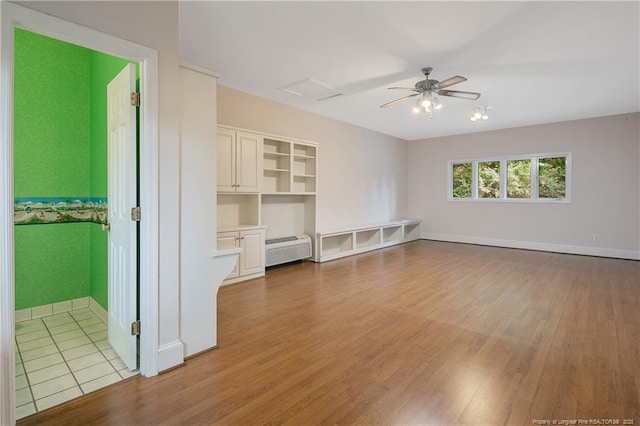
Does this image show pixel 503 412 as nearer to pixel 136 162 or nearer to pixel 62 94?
pixel 136 162

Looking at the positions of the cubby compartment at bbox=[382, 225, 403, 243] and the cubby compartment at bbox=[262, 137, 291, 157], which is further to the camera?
the cubby compartment at bbox=[382, 225, 403, 243]

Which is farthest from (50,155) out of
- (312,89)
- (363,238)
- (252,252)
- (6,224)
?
(363,238)

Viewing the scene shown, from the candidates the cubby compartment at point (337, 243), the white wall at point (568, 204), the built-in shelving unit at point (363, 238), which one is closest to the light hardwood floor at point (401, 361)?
the built-in shelving unit at point (363, 238)

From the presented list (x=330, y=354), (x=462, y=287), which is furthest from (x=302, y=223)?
(x=330, y=354)

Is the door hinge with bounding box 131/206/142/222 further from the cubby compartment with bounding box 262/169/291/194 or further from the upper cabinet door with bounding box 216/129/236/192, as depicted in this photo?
the cubby compartment with bounding box 262/169/291/194

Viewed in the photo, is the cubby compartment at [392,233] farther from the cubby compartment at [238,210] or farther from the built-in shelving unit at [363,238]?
the cubby compartment at [238,210]

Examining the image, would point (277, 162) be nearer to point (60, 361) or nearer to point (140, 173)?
point (140, 173)

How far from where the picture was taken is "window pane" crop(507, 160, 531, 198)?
696 centimetres

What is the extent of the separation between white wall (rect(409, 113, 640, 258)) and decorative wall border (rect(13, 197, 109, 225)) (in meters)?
7.44

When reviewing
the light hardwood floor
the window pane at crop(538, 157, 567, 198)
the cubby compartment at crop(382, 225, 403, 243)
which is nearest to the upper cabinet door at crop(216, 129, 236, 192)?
the light hardwood floor

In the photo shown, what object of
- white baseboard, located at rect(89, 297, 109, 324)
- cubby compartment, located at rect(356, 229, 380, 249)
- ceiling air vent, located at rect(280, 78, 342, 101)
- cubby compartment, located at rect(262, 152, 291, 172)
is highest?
ceiling air vent, located at rect(280, 78, 342, 101)

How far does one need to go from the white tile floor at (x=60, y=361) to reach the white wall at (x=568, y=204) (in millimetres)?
7564

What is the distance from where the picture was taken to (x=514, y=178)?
7133mm

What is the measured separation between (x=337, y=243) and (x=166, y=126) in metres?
4.69
